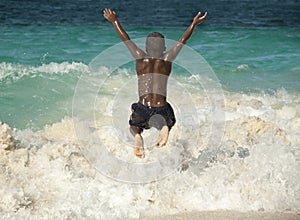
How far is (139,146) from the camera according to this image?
5504mm

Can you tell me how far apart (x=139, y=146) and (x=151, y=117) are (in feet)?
1.15

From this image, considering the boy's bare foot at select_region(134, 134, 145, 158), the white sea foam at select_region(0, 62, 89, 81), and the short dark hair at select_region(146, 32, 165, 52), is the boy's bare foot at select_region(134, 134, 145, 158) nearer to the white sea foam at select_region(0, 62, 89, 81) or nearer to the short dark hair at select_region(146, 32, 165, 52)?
the short dark hair at select_region(146, 32, 165, 52)

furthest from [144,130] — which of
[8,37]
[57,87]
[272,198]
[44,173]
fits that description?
[8,37]

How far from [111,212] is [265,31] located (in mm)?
11951

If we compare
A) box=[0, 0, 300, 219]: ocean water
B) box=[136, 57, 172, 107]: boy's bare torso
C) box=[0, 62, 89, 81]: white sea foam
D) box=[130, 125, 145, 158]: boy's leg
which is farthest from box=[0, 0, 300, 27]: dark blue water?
box=[130, 125, 145, 158]: boy's leg

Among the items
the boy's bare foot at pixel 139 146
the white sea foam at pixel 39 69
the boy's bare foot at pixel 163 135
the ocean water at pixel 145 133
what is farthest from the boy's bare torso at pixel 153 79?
the white sea foam at pixel 39 69

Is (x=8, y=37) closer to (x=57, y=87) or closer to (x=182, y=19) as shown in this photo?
(x=57, y=87)

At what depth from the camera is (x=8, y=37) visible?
13.6 m

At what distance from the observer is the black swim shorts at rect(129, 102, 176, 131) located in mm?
5414

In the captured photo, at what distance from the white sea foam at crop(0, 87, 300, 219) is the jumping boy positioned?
1.10ft

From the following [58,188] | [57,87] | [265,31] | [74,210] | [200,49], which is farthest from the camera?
[265,31]

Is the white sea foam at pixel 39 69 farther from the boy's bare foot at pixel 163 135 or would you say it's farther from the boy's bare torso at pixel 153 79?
the boy's bare foot at pixel 163 135

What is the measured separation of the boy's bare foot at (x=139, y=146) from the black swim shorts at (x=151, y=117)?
11 centimetres

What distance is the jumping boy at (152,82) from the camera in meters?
5.37
